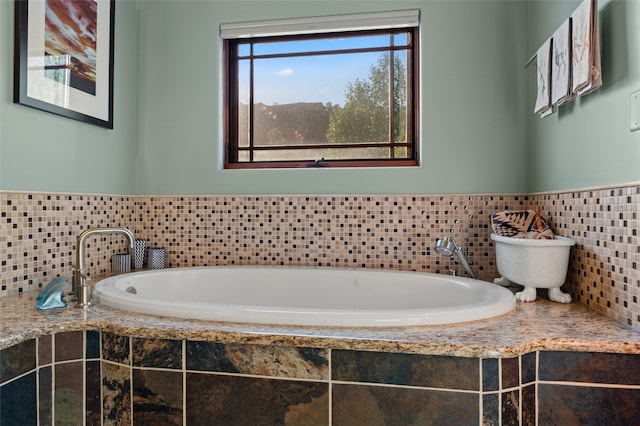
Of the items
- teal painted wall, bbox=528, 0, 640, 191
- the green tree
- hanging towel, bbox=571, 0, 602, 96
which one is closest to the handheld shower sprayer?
teal painted wall, bbox=528, 0, 640, 191

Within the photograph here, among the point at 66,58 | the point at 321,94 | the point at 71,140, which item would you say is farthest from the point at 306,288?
the point at 66,58

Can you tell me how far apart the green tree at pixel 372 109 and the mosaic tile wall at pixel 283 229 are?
0.40 m

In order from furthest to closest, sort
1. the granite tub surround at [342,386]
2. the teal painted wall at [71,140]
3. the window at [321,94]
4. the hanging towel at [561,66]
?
the window at [321,94] < the teal painted wall at [71,140] < the hanging towel at [561,66] < the granite tub surround at [342,386]

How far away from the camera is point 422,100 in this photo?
2.21 metres

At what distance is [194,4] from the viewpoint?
96.0 inches

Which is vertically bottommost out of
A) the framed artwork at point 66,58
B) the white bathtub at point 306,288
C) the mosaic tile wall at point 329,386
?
the mosaic tile wall at point 329,386

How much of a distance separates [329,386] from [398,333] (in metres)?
0.24

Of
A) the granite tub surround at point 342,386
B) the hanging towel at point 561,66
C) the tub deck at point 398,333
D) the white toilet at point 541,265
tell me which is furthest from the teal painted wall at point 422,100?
the granite tub surround at point 342,386

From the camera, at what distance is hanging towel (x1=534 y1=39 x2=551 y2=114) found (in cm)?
173

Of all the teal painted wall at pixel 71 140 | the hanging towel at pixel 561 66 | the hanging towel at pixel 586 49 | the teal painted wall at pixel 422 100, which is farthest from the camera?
the teal painted wall at pixel 422 100

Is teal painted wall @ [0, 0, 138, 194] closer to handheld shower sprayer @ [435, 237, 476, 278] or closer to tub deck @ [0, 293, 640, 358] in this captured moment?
tub deck @ [0, 293, 640, 358]

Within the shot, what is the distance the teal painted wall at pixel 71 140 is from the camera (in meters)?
1.69

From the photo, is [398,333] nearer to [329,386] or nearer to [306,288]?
[329,386]

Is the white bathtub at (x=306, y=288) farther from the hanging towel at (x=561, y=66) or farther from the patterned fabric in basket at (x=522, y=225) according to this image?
the hanging towel at (x=561, y=66)
